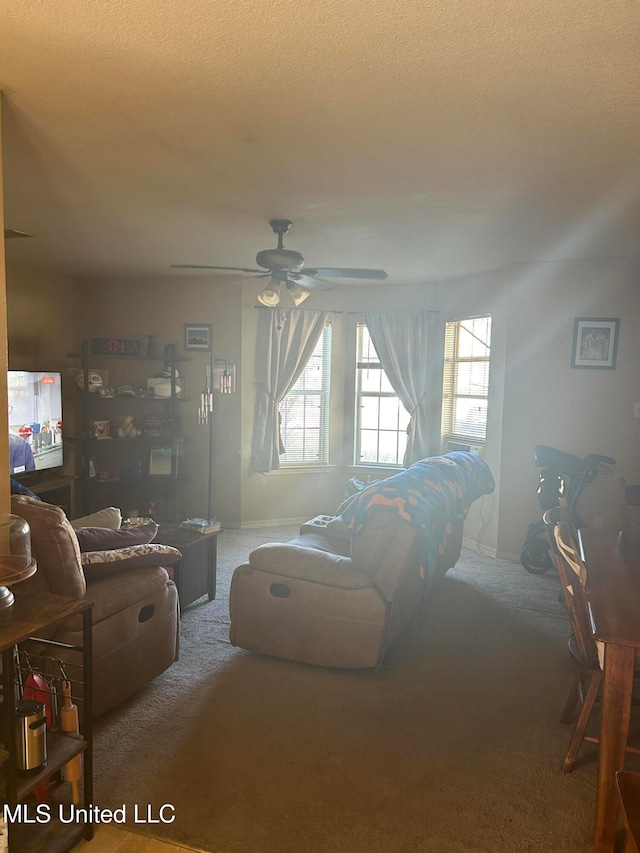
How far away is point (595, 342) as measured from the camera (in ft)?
16.8

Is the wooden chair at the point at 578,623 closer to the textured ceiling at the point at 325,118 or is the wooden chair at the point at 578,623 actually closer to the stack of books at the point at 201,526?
the textured ceiling at the point at 325,118

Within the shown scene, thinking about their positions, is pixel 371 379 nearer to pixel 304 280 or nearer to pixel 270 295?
pixel 304 280

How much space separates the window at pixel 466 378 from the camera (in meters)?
5.74

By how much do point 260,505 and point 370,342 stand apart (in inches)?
80.2

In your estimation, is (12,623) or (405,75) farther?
(405,75)

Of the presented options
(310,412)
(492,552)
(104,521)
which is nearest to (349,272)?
(104,521)

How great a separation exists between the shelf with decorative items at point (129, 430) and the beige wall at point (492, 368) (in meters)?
0.22

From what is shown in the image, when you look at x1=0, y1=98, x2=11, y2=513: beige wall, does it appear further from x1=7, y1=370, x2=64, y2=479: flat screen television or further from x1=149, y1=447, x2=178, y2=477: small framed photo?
x1=149, y1=447, x2=178, y2=477: small framed photo

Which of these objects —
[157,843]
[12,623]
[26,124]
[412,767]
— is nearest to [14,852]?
[157,843]

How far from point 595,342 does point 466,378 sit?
1.24 meters

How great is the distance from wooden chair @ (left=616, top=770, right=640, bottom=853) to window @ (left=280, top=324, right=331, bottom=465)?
5.01 metres

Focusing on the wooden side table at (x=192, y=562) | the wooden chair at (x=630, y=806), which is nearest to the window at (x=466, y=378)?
the wooden side table at (x=192, y=562)

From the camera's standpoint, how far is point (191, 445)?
21.0ft

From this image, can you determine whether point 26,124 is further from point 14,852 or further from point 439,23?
point 14,852
